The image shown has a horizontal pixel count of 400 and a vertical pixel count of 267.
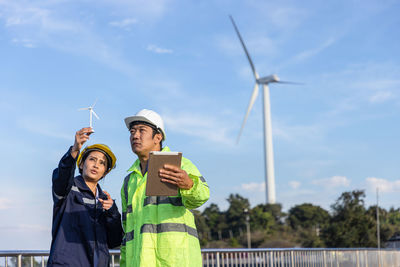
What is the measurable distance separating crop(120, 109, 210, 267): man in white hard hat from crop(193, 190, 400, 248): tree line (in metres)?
45.1

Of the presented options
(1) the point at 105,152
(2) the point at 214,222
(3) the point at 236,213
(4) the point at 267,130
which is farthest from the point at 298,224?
(1) the point at 105,152

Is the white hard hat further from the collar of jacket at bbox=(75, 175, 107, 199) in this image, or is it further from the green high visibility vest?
the collar of jacket at bbox=(75, 175, 107, 199)

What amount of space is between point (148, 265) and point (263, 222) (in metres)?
74.9

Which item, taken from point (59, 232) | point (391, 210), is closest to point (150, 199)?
point (59, 232)

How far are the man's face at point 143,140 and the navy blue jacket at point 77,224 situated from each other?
1.62 ft

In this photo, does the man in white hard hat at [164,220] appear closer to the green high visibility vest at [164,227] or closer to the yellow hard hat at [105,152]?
the green high visibility vest at [164,227]

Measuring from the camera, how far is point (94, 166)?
4.83m

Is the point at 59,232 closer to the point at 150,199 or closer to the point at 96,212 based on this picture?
the point at 96,212

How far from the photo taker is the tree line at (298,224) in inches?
1879

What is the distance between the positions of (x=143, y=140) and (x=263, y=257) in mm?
6651

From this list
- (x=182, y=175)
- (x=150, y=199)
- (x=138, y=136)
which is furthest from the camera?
(x=138, y=136)

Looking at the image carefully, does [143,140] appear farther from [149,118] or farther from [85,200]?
[85,200]

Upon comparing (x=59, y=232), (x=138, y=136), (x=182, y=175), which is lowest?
(x=59, y=232)

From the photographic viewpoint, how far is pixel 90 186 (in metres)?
4.80
